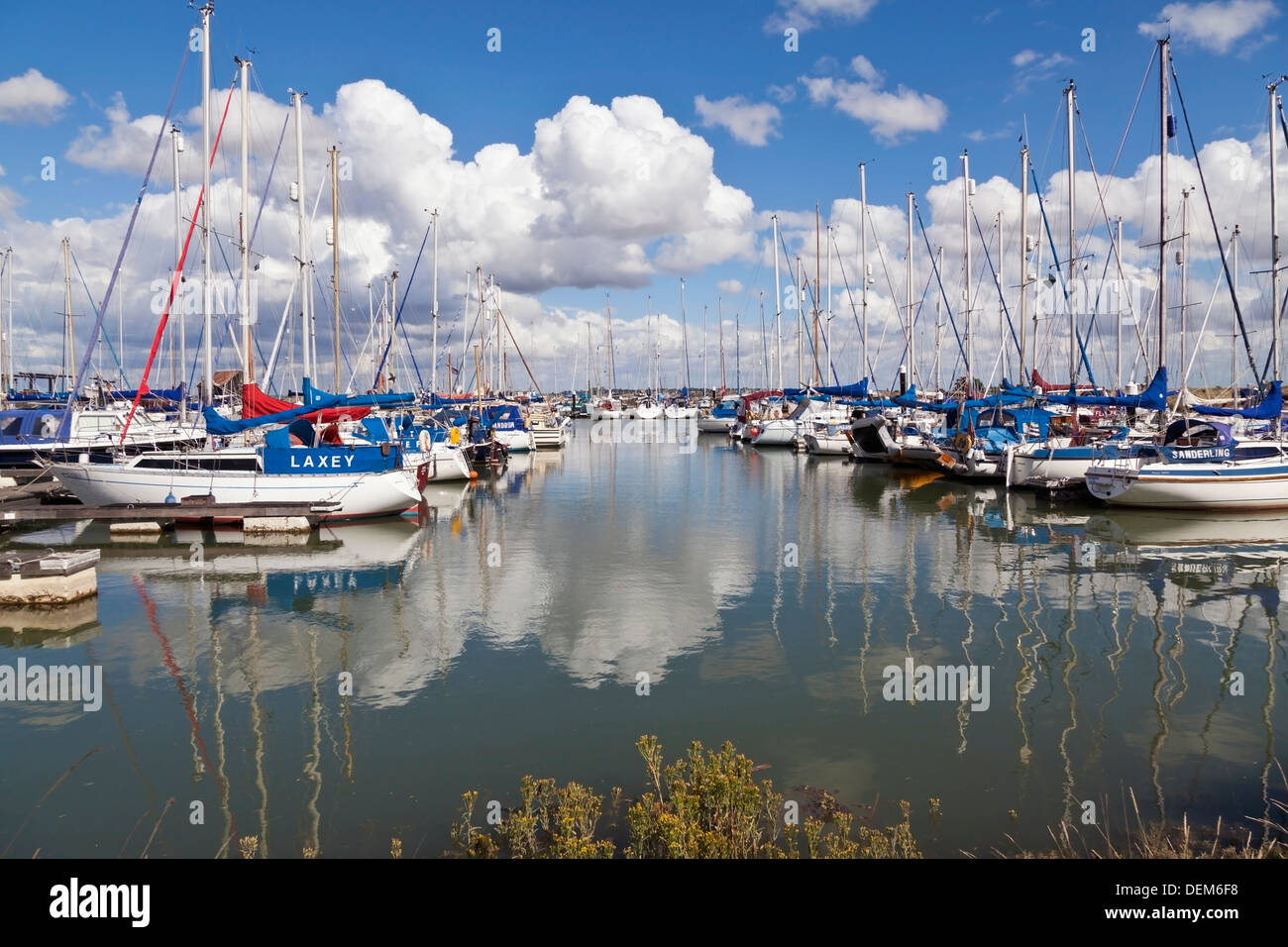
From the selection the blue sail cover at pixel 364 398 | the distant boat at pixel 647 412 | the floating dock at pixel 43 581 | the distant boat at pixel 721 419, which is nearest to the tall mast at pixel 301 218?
the blue sail cover at pixel 364 398

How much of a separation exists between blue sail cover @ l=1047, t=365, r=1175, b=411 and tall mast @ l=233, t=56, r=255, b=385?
3285cm

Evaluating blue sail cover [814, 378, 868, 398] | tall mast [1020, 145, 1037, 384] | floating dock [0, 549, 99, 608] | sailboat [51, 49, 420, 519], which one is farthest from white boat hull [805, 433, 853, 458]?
floating dock [0, 549, 99, 608]

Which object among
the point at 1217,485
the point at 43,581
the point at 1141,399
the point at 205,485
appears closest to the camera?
the point at 43,581

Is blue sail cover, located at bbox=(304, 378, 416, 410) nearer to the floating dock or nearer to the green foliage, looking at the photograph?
the floating dock

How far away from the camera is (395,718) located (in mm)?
11688

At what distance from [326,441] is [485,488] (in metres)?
10.4

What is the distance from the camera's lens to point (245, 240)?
28734 millimetres

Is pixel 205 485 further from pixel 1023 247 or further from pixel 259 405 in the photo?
pixel 1023 247

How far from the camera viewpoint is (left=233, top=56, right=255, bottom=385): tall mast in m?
28.3

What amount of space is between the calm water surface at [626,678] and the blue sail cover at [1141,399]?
732 centimetres

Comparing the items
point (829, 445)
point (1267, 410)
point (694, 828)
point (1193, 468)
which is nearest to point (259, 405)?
point (694, 828)

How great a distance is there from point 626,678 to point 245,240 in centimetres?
2338

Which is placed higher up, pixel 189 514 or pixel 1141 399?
pixel 1141 399

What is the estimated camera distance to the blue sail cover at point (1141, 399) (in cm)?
3170
